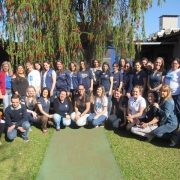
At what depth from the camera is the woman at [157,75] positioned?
541cm

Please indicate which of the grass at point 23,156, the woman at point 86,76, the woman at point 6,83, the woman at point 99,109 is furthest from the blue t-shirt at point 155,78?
the woman at point 6,83

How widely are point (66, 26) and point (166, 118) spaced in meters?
4.30

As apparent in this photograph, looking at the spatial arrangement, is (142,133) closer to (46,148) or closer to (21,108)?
(46,148)

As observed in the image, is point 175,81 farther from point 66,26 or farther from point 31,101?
point 66,26

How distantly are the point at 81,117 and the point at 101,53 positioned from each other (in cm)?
287

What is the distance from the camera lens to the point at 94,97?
5723 millimetres

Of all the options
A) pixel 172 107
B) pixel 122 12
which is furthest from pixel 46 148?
pixel 122 12

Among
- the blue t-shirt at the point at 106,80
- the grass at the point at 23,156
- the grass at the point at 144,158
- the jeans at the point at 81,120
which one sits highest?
the blue t-shirt at the point at 106,80

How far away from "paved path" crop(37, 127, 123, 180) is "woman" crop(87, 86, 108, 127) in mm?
334

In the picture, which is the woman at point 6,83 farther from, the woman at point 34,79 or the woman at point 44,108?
the woman at point 44,108

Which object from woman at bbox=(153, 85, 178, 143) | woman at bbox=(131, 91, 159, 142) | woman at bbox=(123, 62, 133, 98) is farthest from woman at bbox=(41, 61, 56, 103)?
woman at bbox=(153, 85, 178, 143)

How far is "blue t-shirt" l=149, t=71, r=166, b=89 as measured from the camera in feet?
17.9

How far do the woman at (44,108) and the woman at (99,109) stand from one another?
986 mm

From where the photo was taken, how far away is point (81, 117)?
553cm
